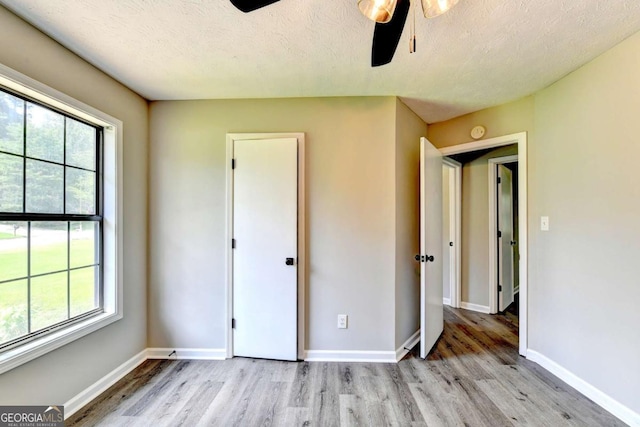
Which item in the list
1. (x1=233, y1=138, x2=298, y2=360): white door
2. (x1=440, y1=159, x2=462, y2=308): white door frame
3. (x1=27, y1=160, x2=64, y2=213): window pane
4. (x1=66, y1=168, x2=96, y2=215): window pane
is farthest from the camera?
(x1=440, y1=159, x2=462, y2=308): white door frame

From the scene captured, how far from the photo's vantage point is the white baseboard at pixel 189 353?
2.34m

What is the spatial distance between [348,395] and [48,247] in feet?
7.10

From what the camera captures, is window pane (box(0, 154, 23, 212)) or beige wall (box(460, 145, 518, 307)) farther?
beige wall (box(460, 145, 518, 307))

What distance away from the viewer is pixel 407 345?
2.47m

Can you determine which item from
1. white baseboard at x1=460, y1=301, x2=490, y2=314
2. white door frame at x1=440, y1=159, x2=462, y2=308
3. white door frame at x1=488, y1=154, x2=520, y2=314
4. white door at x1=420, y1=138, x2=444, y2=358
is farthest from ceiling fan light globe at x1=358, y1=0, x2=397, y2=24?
white baseboard at x1=460, y1=301, x2=490, y2=314

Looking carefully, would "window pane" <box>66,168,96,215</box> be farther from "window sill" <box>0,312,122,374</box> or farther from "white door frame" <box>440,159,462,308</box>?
"white door frame" <box>440,159,462,308</box>

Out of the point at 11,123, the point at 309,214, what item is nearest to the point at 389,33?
the point at 309,214

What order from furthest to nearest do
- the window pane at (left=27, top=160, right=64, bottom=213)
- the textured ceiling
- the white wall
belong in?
the white wall, the window pane at (left=27, top=160, right=64, bottom=213), the textured ceiling

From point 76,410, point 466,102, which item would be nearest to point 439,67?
point 466,102

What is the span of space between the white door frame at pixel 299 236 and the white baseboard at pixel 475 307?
8.22 feet

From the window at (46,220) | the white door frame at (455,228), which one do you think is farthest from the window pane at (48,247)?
the white door frame at (455,228)

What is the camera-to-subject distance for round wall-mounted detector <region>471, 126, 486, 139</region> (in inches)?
102

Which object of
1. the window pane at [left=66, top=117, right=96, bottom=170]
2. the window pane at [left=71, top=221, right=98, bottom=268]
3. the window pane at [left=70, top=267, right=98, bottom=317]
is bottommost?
the window pane at [left=70, top=267, right=98, bottom=317]

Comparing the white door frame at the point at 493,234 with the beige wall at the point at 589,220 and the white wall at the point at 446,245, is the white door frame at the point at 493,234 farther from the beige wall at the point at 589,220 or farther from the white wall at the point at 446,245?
the beige wall at the point at 589,220
